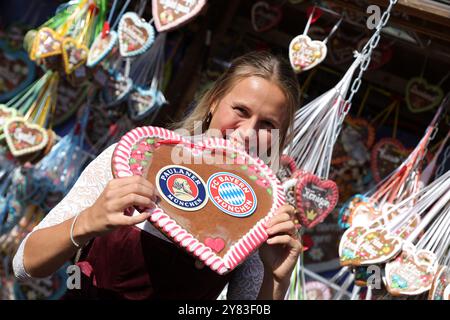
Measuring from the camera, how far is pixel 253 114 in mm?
866

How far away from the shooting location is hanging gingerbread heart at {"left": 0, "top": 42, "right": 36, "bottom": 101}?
2.26 metres

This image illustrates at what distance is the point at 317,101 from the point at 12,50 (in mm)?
1412

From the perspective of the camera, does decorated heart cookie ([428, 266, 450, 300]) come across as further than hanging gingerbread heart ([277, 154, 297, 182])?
No

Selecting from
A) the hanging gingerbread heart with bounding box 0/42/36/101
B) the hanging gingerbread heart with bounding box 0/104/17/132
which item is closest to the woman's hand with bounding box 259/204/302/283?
the hanging gingerbread heart with bounding box 0/104/17/132

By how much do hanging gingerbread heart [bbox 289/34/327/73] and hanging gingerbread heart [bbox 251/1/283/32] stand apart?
50 centimetres

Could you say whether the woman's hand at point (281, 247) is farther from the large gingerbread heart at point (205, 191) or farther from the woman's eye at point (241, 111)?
the woman's eye at point (241, 111)

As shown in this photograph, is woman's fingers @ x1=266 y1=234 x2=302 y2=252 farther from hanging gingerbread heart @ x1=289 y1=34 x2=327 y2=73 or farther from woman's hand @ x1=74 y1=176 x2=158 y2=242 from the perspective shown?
hanging gingerbread heart @ x1=289 y1=34 x2=327 y2=73

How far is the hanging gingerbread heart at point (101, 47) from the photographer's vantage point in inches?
73.9

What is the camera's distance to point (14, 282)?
231cm

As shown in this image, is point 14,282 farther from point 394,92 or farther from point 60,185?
point 394,92

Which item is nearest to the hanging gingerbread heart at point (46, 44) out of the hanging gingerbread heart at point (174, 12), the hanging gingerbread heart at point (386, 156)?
the hanging gingerbread heart at point (174, 12)

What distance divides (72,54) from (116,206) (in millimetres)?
1307

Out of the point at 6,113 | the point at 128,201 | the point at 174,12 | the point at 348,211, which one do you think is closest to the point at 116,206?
the point at 128,201

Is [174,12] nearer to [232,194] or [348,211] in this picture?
[348,211]
